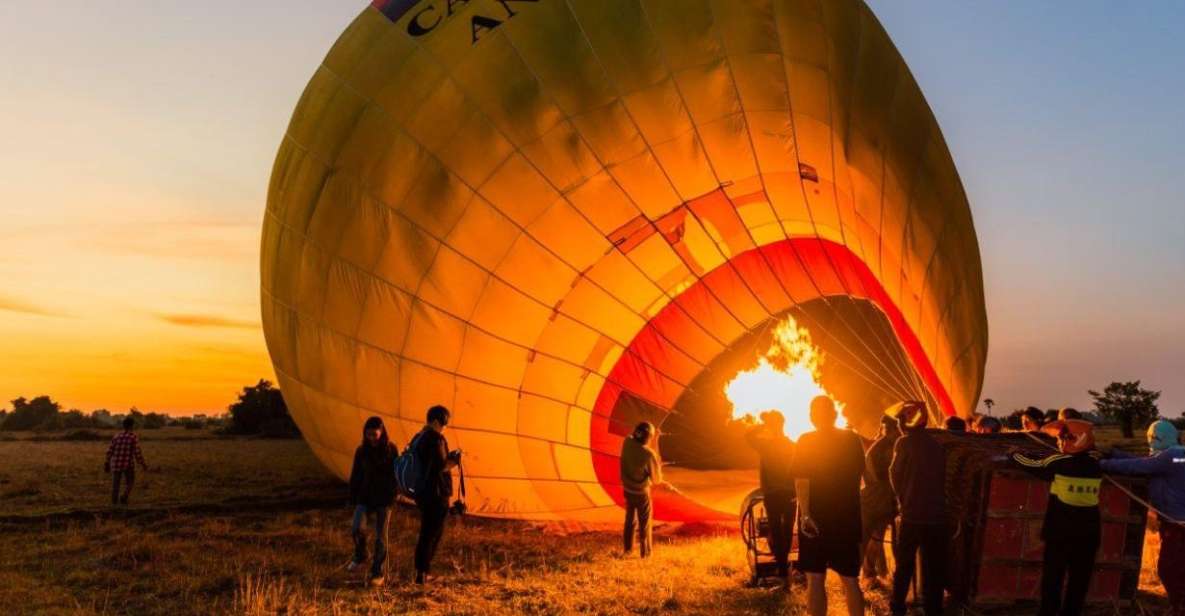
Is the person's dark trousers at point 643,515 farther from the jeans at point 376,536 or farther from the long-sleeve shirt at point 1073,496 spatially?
the long-sleeve shirt at point 1073,496

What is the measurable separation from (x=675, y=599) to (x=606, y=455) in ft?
9.09

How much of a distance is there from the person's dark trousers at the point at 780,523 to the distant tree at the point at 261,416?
3274cm

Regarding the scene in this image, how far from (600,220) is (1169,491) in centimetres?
493

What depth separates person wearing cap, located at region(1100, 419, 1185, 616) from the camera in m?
6.17

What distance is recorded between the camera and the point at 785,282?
9258mm

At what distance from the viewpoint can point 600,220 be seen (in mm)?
8711

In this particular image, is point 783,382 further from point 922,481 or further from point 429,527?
point 429,527

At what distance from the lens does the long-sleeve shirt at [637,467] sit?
871 centimetres

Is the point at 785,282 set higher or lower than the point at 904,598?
higher

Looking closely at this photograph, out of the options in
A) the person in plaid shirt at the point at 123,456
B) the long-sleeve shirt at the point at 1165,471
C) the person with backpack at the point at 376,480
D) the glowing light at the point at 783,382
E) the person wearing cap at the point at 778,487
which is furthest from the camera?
the person in plaid shirt at the point at 123,456

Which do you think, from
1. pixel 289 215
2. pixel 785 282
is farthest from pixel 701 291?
pixel 289 215

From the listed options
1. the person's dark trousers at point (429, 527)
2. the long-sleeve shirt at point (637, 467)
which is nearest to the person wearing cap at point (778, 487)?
the long-sleeve shirt at point (637, 467)

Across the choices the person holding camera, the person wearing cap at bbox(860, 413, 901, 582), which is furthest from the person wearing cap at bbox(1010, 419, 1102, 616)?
the person holding camera

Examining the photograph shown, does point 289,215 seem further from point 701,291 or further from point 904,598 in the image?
point 904,598
